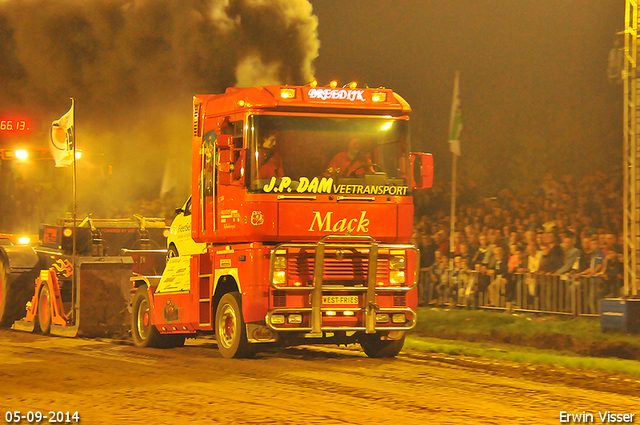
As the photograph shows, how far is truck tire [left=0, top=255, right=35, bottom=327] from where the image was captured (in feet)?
55.3

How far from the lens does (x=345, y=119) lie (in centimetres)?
1155

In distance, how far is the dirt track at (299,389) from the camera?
757 centimetres

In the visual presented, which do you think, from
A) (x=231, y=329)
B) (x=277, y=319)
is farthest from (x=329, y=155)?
(x=231, y=329)

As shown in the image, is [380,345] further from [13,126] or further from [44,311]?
[13,126]

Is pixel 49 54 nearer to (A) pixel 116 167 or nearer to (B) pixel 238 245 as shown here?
(A) pixel 116 167

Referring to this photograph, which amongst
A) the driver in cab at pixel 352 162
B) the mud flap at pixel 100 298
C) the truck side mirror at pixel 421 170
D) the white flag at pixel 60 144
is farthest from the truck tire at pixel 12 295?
the truck side mirror at pixel 421 170

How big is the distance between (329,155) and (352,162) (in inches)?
12.0

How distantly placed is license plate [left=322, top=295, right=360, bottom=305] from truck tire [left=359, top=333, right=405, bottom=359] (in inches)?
34.0

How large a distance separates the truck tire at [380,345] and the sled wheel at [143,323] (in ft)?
10.7

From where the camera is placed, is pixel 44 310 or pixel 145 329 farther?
pixel 44 310

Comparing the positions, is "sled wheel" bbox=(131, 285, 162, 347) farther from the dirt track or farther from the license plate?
the license plate

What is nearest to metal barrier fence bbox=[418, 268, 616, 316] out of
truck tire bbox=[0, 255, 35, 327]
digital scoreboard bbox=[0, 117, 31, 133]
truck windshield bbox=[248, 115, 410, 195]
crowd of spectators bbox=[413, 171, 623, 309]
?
crowd of spectators bbox=[413, 171, 623, 309]

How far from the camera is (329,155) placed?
1140cm

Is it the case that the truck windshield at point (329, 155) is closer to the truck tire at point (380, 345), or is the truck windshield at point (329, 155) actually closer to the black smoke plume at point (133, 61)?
the truck tire at point (380, 345)
